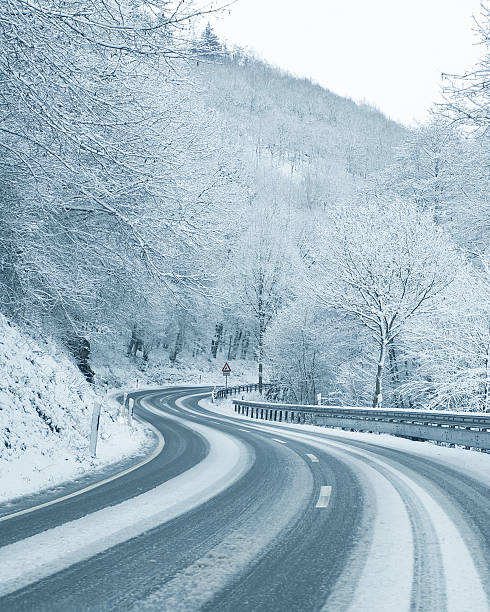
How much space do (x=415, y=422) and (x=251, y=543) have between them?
13.8m

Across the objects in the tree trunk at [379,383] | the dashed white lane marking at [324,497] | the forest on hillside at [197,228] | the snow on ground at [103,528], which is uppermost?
the forest on hillside at [197,228]

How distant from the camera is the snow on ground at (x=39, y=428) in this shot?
293 inches

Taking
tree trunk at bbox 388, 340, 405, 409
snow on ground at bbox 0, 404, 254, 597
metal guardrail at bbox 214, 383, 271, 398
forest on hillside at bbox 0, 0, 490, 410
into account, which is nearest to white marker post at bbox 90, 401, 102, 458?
snow on ground at bbox 0, 404, 254, 597

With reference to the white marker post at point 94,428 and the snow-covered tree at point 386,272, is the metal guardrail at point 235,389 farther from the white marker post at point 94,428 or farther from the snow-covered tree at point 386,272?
the white marker post at point 94,428

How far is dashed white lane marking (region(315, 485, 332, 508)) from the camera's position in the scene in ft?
18.7

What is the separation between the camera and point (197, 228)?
950 cm

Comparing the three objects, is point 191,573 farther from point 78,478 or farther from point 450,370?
point 450,370

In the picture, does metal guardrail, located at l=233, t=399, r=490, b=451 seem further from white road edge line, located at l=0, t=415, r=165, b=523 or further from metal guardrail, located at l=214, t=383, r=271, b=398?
metal guardrail, located at l=214, t=383, r=271, b=398

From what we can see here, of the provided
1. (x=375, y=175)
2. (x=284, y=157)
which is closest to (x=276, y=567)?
(x=375, y=175)

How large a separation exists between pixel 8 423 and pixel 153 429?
9.15 meters

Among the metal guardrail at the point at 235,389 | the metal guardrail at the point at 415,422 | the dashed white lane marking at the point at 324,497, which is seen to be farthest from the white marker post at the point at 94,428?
the metal guardrail at the point at 235,389

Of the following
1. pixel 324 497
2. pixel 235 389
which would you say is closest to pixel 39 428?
pixel 324 497

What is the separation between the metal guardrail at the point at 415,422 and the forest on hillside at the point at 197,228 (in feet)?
7.82

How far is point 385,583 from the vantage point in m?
3.32
